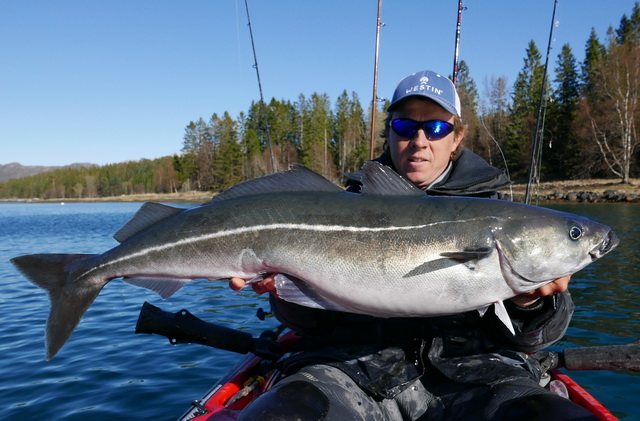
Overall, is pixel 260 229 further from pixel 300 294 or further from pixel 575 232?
pixel 575 232

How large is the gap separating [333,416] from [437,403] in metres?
0.91

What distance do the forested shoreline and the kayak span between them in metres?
15.3

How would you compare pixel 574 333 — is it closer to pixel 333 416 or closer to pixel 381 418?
pixel 381 418

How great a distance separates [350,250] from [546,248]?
1.21 metres

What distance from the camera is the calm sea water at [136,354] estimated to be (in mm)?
5820

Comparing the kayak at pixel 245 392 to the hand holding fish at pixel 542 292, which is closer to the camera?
the hand holding fish at pixel 542 292

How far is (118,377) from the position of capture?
21.9ft

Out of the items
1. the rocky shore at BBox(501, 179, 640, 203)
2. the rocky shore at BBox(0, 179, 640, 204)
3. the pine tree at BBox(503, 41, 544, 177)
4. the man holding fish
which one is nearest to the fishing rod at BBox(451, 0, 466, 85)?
the man holding fish

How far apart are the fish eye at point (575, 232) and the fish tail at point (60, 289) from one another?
3.21m

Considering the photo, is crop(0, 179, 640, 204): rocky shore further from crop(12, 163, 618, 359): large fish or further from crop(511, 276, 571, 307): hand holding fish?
crop(12, 163, 618, 359): large fish

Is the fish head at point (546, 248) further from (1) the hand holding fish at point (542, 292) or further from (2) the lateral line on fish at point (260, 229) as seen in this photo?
(2) the lateral line on fish at point (260, 229)

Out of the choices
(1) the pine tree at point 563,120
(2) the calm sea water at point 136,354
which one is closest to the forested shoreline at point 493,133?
(1) the pine tree at point 563,120

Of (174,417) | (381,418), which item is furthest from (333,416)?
(174,417)

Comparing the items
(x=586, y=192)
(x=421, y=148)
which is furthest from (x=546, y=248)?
(x=586, y=192)
